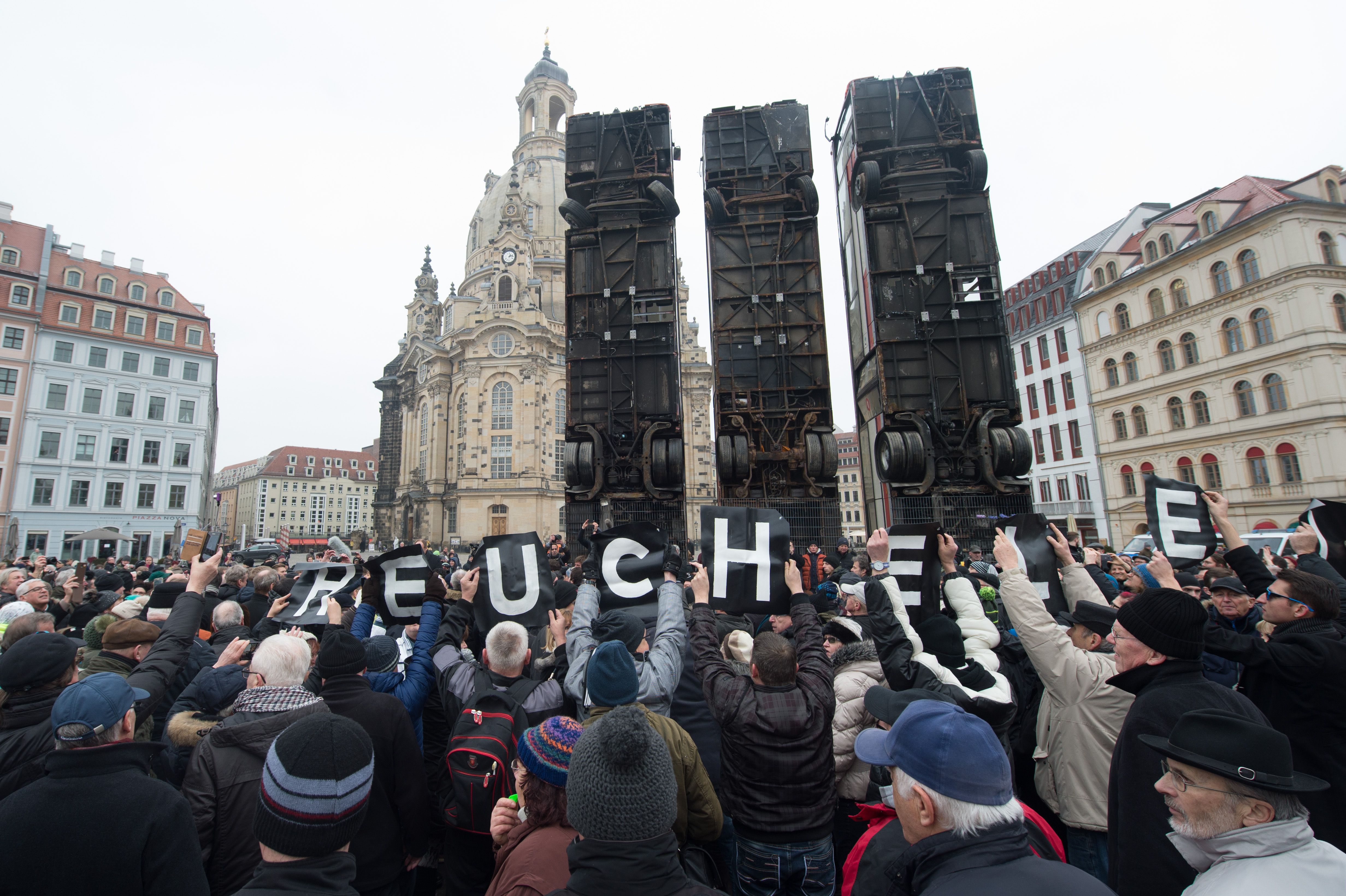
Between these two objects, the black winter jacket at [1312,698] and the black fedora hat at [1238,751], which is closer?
the black fedora hat at [1238,751]

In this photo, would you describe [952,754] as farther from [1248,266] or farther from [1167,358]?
[1167,358]

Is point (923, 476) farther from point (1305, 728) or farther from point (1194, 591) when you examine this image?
point (1305, 728)

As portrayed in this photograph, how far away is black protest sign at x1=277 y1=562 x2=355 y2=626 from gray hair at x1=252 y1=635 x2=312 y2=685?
82.6 inches

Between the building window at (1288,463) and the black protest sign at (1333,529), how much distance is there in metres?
27.6

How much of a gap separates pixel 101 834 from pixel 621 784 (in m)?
1.96

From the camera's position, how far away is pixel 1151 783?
2.64 m

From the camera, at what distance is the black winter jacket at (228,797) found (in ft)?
9.09

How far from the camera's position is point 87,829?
7.35 ft

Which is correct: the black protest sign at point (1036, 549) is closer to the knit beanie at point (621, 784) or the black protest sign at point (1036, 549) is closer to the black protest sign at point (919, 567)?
the black protest sign at point (919, 567)

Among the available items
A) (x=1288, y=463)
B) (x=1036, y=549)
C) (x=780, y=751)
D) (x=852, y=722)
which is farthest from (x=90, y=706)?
(x=1288, y=463)

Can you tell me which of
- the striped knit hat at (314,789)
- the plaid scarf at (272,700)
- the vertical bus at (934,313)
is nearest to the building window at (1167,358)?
the vertical bus at (934,313)

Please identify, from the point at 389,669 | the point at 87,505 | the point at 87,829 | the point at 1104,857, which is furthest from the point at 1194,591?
the point at 87,505

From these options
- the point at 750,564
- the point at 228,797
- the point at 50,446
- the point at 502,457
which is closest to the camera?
the point at 228,797

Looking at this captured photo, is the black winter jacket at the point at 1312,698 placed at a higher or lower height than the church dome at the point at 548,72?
lower
